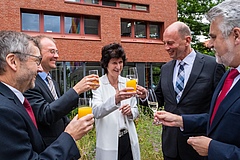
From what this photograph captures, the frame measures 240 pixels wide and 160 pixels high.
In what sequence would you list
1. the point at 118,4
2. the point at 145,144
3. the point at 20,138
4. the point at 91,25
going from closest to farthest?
the point at 20,138
the point at 145,144
the point at 91,25
the point at 118,4

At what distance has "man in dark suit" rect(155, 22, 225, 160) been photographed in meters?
2.91

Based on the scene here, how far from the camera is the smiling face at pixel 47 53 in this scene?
3.03m

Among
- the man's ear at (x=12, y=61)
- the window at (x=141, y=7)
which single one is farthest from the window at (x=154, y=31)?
→ the man's ear at (x=12, y=61)

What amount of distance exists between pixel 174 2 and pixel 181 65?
20.9 metres

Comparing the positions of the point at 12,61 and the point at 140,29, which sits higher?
the point at 140,29

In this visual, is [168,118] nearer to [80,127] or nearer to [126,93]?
[126,93]

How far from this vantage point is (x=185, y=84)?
301cm

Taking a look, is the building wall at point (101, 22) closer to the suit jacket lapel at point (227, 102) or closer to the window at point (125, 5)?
the window at point (125, 5)

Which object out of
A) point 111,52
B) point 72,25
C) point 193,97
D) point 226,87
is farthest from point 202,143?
point 72,25

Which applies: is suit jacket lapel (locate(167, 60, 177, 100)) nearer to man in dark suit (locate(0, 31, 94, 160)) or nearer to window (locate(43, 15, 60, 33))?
man in dark suit (locate(0, 31, 94, 160))

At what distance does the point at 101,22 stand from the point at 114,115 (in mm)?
16451

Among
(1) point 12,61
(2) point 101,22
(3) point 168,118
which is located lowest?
(3) point 168,118

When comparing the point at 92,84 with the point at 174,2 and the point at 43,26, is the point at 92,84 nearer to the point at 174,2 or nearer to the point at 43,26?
the point at 43,26

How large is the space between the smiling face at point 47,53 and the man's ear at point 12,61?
1.19 meters
